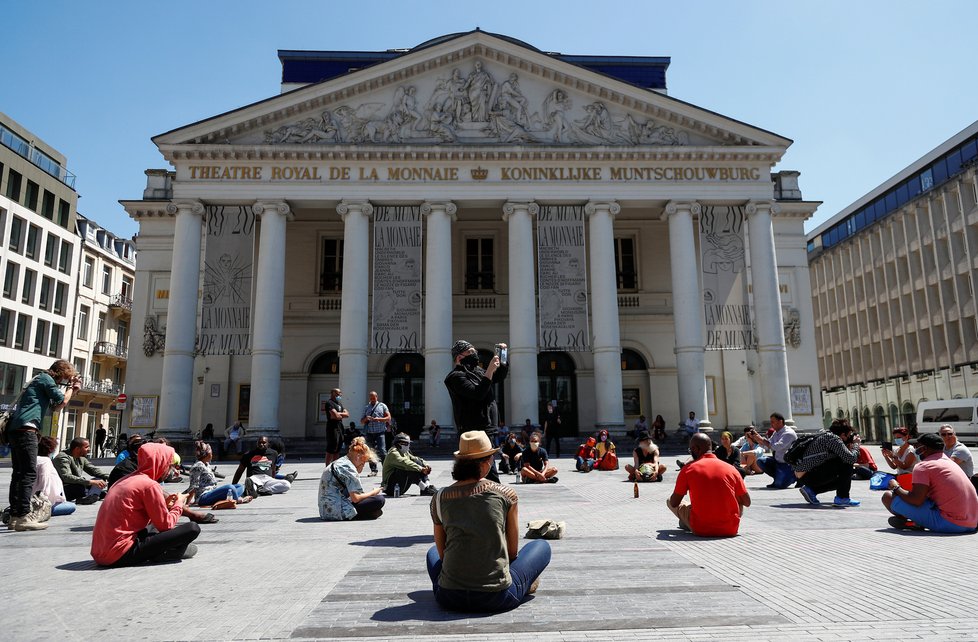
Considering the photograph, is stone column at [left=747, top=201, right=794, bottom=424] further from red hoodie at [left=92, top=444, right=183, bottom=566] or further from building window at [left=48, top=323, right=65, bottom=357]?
building window at [left=48, top=323, right=65, bottom=357]

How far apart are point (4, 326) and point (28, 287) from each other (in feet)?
11.2

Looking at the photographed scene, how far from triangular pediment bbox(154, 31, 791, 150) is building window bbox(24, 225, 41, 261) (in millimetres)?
18094

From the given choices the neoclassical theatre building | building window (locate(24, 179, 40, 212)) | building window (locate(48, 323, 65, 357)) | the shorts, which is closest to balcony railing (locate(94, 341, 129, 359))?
building window (locate(48, 323, 65, 357))

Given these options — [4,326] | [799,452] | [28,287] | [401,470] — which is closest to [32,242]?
[28,287]

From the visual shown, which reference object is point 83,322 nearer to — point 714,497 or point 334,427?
point 334,427

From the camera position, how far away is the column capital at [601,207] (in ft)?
89.8

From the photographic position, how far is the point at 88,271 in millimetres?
45312

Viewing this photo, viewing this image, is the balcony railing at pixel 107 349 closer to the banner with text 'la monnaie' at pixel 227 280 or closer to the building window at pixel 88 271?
the building window at pixel 88 271

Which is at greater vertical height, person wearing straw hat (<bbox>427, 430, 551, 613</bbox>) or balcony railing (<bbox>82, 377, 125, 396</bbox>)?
balcony railing (<bbox>82, 377, 125, 396</bbox>)

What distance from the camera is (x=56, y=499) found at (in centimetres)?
1010

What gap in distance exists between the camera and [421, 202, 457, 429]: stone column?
25.9 metres

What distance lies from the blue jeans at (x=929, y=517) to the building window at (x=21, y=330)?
1618 inches

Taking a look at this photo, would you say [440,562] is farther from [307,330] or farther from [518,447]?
[307,330]

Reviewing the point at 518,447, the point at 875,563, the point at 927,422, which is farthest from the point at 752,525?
the point at 927,422
